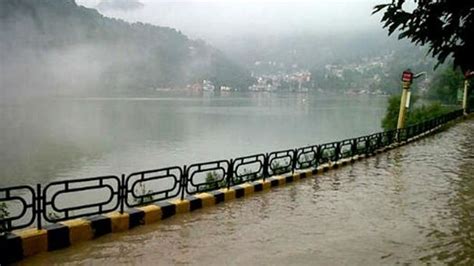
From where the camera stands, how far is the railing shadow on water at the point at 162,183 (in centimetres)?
620

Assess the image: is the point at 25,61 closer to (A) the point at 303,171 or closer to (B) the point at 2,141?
(B) the point at 2,141

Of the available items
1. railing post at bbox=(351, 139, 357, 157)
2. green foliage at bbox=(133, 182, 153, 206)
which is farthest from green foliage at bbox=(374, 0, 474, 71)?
railing post at bbox=(351, 139, 357, 157)

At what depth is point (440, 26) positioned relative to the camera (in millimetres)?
4207

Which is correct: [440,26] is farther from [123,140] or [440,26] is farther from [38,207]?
[123,140]

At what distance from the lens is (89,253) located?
5.81 m

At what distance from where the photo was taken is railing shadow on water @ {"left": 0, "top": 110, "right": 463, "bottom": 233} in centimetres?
620

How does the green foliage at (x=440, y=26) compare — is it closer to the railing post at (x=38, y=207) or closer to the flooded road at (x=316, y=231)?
the flooded road at (x=316, y=231)

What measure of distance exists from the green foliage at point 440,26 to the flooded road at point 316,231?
9.19ft

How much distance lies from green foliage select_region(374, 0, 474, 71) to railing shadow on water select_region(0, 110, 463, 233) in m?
4.43

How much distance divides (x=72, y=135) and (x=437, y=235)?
147 feet

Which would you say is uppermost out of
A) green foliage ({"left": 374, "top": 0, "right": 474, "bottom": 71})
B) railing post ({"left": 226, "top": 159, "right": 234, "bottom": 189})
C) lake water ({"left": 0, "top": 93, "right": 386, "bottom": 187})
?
green foliage ({"left": 374, "top": 0, "right": 474, "bottom": 71})

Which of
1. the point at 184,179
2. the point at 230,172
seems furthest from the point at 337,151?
the point at 184,179

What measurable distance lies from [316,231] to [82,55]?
125904 mm

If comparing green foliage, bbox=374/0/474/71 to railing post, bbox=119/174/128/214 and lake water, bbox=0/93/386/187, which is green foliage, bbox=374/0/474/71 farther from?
lake water, bbox=0/93/386/187
